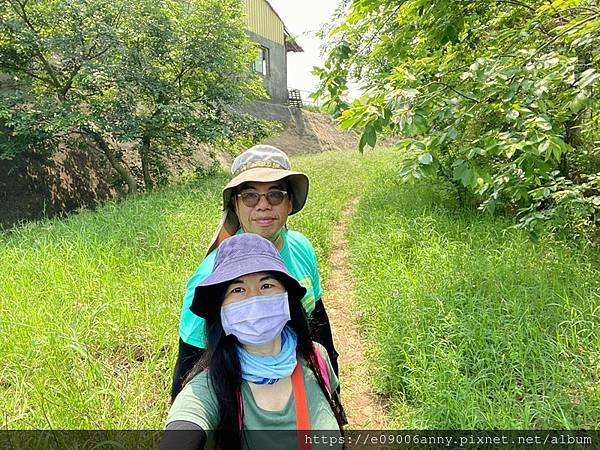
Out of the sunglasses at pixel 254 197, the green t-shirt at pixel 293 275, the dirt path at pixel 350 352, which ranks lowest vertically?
the dirt path at pixel 350 352

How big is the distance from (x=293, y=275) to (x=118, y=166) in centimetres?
918

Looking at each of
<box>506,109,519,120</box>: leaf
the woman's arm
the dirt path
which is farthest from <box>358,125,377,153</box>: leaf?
the dirt path

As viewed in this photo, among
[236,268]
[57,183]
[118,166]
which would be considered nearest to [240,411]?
[236,268]

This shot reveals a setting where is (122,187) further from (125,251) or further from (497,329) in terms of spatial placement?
(497,329)

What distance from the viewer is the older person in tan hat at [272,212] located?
6.08 ft

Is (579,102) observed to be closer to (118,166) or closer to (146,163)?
(118,166)

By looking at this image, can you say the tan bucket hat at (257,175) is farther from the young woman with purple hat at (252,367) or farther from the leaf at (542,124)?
the leaf at (542,124)

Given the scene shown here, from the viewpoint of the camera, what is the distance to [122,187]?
409 inches

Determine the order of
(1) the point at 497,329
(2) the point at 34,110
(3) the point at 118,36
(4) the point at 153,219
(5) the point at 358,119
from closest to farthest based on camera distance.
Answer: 1. (5) the point at 358,119
2. (1) the point at 497,329
3. (4) the point at 153,219
4. (2) the point at 34,110
5. (3) the point at 118,36

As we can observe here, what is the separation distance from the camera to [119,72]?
8.30m

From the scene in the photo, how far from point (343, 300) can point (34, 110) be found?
6867mm

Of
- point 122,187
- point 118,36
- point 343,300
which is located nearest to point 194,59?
point 118,36

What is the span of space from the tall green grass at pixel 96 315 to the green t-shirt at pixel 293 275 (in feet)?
3.34

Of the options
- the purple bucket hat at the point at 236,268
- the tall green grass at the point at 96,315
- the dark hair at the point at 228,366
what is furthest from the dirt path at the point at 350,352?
the purple bucket hat at the point at 236,268
